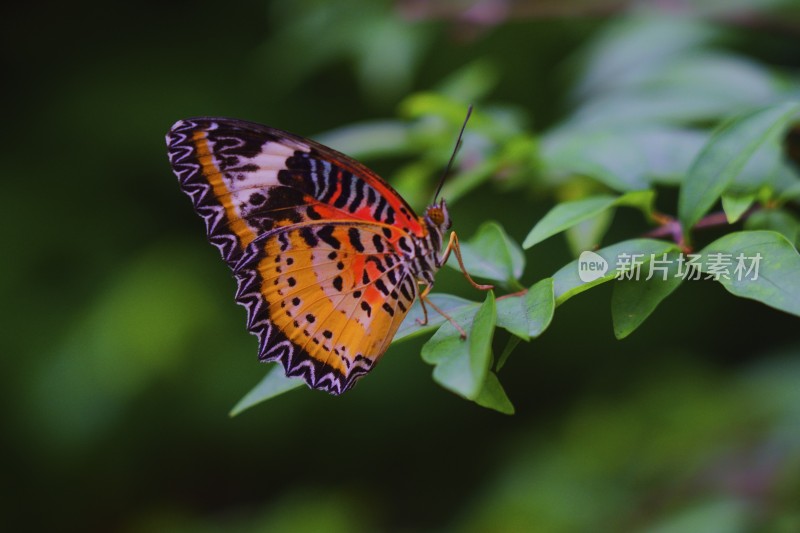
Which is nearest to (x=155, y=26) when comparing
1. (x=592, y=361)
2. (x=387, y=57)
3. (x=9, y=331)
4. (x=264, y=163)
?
(x=9, y=331)

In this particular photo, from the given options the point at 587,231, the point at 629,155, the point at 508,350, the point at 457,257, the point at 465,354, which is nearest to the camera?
the point at 465,354

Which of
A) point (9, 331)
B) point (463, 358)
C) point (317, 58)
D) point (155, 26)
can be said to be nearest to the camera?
point (463, 358)

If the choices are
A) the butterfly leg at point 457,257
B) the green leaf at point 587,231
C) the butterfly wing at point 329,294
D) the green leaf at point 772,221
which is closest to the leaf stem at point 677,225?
the green leaf at point 772,221

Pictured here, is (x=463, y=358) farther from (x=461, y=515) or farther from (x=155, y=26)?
(x=155, y=26)

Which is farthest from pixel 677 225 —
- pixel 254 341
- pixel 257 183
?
pixel 254 341

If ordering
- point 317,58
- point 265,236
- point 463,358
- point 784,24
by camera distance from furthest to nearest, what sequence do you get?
point 317,58 → point 784,24 → point 265,236 → point 463,358

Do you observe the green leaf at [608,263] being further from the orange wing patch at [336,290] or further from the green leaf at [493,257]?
the orange wing patch at [336,290]

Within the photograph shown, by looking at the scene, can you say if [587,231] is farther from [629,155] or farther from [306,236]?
[306,236]
